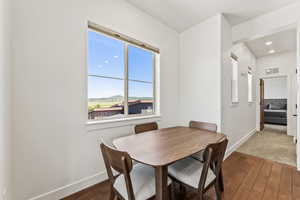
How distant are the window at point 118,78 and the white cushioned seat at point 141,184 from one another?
3.44 ft

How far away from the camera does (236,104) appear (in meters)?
3.37

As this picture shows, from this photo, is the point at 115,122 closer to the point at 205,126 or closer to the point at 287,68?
the point at 205,126

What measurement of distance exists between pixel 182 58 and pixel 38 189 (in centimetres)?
322

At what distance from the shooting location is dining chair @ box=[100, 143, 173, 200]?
97 cm

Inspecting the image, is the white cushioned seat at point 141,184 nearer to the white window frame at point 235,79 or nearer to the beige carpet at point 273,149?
the beige carpet at point 273,149

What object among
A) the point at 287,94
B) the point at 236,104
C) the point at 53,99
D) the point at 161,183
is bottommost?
the point at 161,183

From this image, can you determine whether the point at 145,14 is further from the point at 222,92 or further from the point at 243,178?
the point at 243,178

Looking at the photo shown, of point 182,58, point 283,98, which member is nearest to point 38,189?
point 182,58

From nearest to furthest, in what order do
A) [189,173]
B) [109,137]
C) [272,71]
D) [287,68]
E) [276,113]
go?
[189,173]
[109,137]
[287,68]
[272,71]
[276,113]

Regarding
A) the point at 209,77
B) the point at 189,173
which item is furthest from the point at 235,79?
the point at 189,173

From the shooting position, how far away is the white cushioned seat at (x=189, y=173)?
127cm

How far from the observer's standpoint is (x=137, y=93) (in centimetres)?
263

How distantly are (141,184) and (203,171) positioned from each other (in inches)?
20.5

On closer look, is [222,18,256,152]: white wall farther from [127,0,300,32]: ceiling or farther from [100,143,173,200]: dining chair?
[100,143,173,200]: dining chair
